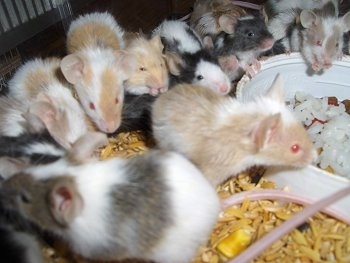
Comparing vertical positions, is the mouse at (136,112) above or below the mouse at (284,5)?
below

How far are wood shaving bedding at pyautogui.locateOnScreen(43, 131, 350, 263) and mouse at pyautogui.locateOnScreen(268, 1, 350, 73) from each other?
1.18m

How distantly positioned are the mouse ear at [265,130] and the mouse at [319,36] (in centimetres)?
132

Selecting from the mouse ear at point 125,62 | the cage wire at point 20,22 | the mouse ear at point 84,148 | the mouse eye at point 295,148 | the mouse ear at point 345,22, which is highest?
the cage wire at point 20,22

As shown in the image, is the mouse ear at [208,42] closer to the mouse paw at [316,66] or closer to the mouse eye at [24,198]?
the mouse paw at [316,66]

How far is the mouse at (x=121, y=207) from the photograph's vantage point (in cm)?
179

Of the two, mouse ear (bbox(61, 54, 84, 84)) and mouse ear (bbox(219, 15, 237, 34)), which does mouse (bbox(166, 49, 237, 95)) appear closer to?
mouse ear (bbox(219, 15, 237, 34))

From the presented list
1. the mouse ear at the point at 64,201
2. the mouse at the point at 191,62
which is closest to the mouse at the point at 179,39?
the mouse at the point at 191,62

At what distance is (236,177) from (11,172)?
1385 millimetres

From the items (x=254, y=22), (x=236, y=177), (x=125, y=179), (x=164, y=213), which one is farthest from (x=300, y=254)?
(x=254, y=22)

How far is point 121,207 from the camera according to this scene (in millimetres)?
1807

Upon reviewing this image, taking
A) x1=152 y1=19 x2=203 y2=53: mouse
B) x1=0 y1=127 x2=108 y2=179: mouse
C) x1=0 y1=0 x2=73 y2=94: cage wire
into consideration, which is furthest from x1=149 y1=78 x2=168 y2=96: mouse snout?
x1=0 y1=0 x2=73 y2=94: cage wire

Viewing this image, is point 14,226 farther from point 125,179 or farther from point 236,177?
point 236,177

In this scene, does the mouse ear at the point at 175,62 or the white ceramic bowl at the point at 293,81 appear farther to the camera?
the mouse ear at the point at 175,62

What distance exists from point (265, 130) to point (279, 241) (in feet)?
2.21
